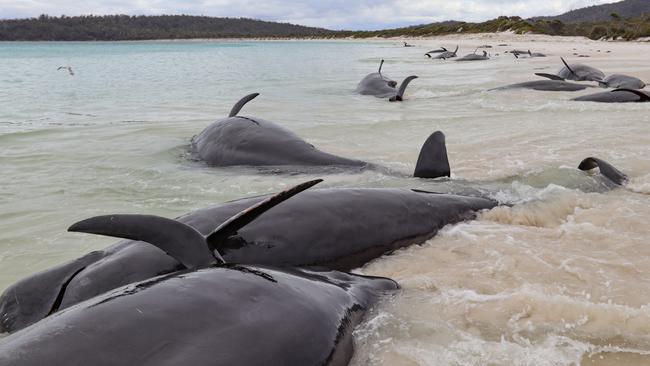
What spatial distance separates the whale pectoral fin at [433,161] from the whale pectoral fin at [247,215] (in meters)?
2.50

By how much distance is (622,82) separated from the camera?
13.1 metres

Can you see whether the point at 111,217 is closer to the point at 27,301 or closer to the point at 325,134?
the point at 27,301

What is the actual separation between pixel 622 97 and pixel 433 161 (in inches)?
267

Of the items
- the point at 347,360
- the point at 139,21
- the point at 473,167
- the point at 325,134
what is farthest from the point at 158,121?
the point at 139,21

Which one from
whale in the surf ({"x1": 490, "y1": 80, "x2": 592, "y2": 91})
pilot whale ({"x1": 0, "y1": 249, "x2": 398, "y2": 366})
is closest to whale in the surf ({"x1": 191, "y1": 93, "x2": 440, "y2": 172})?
pilot whale ({"x1": 0, "y1": 249, "x2": 398, "y2": 366})

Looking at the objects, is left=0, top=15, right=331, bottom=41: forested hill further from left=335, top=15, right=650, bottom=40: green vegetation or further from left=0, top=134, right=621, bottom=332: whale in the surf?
left=0, top=134, right=621, bottom=332: whale in the surf

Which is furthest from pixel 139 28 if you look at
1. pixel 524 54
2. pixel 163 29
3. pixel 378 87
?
pixel 378 87

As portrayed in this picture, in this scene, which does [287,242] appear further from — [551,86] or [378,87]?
[378,87]

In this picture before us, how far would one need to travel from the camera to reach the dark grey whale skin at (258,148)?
20.5ft

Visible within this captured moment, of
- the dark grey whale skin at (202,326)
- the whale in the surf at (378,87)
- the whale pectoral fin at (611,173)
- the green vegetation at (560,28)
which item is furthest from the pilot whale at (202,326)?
the green vegetation at (560,28)

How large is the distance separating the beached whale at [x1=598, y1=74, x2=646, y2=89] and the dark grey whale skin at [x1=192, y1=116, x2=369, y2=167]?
9.04 m

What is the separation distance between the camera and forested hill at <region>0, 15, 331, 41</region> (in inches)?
4904

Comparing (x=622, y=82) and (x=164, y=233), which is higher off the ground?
(x=164, y=233)

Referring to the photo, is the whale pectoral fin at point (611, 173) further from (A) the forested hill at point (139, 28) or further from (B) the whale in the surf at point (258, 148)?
(A) the forested hill at point (139, 28)
